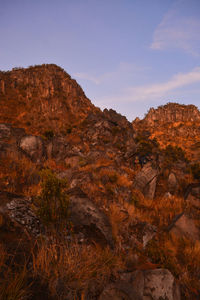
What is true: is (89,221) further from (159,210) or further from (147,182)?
(147,182)

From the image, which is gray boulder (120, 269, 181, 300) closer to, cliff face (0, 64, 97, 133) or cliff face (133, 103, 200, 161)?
→ cliff face (0, 64, 97, 133)

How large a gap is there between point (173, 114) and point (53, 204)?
2990 inches

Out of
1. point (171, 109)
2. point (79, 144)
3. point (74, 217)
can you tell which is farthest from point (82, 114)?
point (171, 109)

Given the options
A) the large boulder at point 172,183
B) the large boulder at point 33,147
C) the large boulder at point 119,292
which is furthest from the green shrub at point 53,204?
the large boulder at point 33,147

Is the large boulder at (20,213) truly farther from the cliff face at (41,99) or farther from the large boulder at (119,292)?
the cliff face at (41,99)

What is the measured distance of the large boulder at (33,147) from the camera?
→ 404 inches

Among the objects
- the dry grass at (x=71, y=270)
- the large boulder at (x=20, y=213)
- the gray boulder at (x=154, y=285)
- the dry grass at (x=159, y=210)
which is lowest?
the dry grass at (x=159, y=210)

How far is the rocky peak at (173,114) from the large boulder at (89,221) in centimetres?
6517

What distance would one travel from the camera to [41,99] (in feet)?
110

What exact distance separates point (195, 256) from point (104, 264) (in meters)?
2.51

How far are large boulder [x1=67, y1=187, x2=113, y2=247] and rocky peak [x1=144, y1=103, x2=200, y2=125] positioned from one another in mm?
65174

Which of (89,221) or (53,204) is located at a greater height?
(53,204)

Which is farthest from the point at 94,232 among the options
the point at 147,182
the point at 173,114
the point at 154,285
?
the point at 173,114

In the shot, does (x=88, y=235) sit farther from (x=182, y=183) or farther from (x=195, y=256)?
(x=182, y=183)
